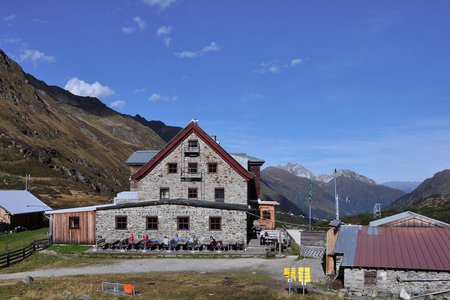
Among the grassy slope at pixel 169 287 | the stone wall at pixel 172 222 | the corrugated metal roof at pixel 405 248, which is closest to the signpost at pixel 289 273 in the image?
the grassy slope at pixel 169 287

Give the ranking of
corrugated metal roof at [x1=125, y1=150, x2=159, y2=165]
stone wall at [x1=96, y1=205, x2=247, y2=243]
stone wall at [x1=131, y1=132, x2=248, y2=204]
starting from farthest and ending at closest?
corrugated metal roof at [x1=125, y1=150, x2=159, y2=165] < stone wall at [x1=131, y1=132, x2=248, y2=204] < stone wall at [x1=96, y1=205, x2=247, y2=243]

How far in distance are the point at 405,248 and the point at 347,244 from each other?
3392mm

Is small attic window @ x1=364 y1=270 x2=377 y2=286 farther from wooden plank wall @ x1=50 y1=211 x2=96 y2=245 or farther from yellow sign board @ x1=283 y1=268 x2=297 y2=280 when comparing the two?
wooden plank wall @ x1=50 y1=211 x2=96 y2=245

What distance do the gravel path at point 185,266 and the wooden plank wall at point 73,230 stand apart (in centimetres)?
834

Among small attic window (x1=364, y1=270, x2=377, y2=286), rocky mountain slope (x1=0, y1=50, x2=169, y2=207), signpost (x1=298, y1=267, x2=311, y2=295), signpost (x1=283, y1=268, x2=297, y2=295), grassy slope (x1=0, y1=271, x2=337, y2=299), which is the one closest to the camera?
grassy slope (x1=0, y1=271, x2=337, y2=299)

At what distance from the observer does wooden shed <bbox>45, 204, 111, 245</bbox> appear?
147ft

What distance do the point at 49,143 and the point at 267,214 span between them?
118096 mm

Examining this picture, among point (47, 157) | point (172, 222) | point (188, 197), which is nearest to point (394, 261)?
point (172, 222)

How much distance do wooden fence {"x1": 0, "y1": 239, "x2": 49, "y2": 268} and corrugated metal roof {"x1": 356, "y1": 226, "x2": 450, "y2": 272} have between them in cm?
2813

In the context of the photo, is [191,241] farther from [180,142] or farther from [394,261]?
[394,261]

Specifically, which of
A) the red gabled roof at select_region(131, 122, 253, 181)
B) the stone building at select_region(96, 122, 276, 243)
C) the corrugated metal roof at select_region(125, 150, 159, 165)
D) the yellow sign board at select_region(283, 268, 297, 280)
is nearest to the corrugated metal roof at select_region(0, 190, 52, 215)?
the corrugated metal roof at select_region(125, 150, 159, 165)

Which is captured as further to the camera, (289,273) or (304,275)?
(289,273)

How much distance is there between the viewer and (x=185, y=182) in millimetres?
45688

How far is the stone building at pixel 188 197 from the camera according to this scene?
138 ft
